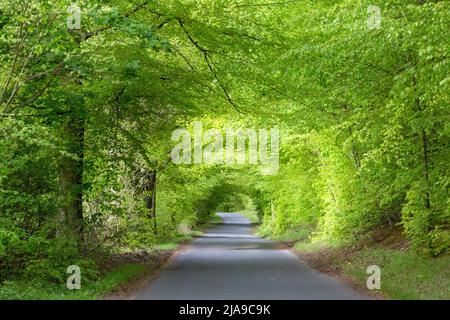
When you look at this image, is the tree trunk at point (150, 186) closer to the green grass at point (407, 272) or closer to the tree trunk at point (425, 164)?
the green grass at point (407, 272)

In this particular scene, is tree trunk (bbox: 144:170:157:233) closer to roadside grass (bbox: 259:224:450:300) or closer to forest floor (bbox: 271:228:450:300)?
forest floor (bbox: 271:228:450:300)

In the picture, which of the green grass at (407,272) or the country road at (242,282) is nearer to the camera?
the green grass at (407,272)

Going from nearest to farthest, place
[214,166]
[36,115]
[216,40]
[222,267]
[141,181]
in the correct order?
[36,115] → [216,40] → [222,267] → [141,181] → [214,166]

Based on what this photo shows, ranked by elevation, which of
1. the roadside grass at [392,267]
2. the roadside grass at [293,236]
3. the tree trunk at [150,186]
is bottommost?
the roadside grass at [293,236]

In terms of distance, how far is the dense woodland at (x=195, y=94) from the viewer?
13336 millimetres

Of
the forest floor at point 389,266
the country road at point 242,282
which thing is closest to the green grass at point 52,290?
the country road at point 242,282

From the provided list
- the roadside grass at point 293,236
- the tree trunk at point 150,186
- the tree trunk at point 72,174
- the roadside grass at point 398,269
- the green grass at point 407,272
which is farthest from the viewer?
the roadside grass at point 293,236

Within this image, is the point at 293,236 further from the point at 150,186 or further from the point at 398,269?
the point at 398,269

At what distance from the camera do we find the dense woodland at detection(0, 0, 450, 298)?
1334cm

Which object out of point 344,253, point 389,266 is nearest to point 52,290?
point 389,266

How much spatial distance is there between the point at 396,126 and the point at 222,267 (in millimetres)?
8094
